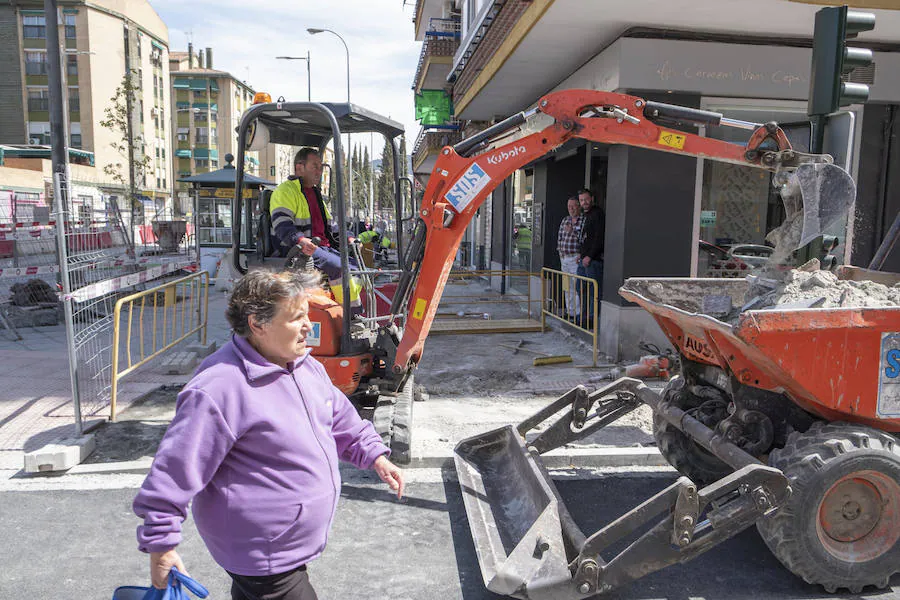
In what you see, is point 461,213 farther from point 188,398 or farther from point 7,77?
point 7,77

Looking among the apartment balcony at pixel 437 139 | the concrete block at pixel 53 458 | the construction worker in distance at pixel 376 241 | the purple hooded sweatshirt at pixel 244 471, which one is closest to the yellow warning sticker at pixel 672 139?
the purple hooded sweatshirt at pixel 244 471

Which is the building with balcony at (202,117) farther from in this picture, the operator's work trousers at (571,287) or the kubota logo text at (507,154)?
the kubota logo text at (507,154)

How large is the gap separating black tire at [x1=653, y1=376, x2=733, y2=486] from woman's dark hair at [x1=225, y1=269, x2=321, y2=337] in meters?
2.93

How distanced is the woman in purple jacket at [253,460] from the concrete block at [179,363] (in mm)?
5648

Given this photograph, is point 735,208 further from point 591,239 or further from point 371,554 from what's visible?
point 371,554

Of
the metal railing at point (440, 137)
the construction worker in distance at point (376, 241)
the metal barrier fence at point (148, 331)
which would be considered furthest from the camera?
the metal railing at point (440, 137)

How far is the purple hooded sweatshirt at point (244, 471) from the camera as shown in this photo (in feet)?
6.20

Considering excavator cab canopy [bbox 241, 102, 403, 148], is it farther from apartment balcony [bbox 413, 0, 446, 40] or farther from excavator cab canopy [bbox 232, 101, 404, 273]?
apartment balcony [bbox 413, 0, 446, 40]

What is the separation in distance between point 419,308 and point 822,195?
3.00 metres

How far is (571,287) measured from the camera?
9.50 m

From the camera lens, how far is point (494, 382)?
23.6 feet

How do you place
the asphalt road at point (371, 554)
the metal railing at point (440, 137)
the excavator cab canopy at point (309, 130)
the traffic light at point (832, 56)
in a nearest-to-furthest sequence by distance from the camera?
1. the asphalt road at point (371, 554)
2. the traffic light at point (832, 56)
3. the excavator cab canopy at point (309, 130)
4. the metal railing at point (440, 137)

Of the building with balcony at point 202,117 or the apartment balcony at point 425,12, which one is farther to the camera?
the building with balcony at point 202,117

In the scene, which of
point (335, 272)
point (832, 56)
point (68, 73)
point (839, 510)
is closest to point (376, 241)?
point (335, 272)
